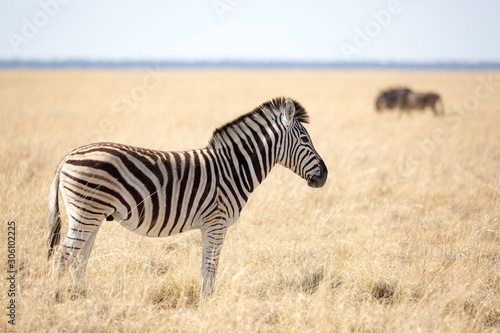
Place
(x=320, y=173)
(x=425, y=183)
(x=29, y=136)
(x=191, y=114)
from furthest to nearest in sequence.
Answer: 1. (x=191, y=114)
2. (x=29, y=136)
3. (x=425, y=183)
4. (x=320, y=173)

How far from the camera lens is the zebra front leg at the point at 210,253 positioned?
13.9ft

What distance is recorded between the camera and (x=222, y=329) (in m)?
3.70

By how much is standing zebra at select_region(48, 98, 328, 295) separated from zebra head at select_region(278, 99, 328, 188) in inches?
0.4

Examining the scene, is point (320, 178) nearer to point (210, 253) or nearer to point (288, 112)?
→ point (288, 112)

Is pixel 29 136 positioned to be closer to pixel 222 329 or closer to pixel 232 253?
pixel 232 253

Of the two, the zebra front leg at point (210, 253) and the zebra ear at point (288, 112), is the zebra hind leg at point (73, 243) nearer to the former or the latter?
the zebra front leg at point (210, 253)

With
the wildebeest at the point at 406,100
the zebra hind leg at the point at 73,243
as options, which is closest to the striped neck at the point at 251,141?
the zebra hind leg at the point at 73,243

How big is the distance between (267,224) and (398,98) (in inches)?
692

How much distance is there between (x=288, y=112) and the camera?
14.8 ft

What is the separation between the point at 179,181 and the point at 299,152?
1396 millimetres

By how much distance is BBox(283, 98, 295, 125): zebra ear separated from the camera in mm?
4419

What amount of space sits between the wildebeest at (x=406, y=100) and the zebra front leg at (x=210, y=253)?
1929 centimetres

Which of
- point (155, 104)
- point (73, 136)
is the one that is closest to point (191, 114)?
point (155, 104)

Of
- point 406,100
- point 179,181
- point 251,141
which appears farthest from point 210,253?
point 406,100
